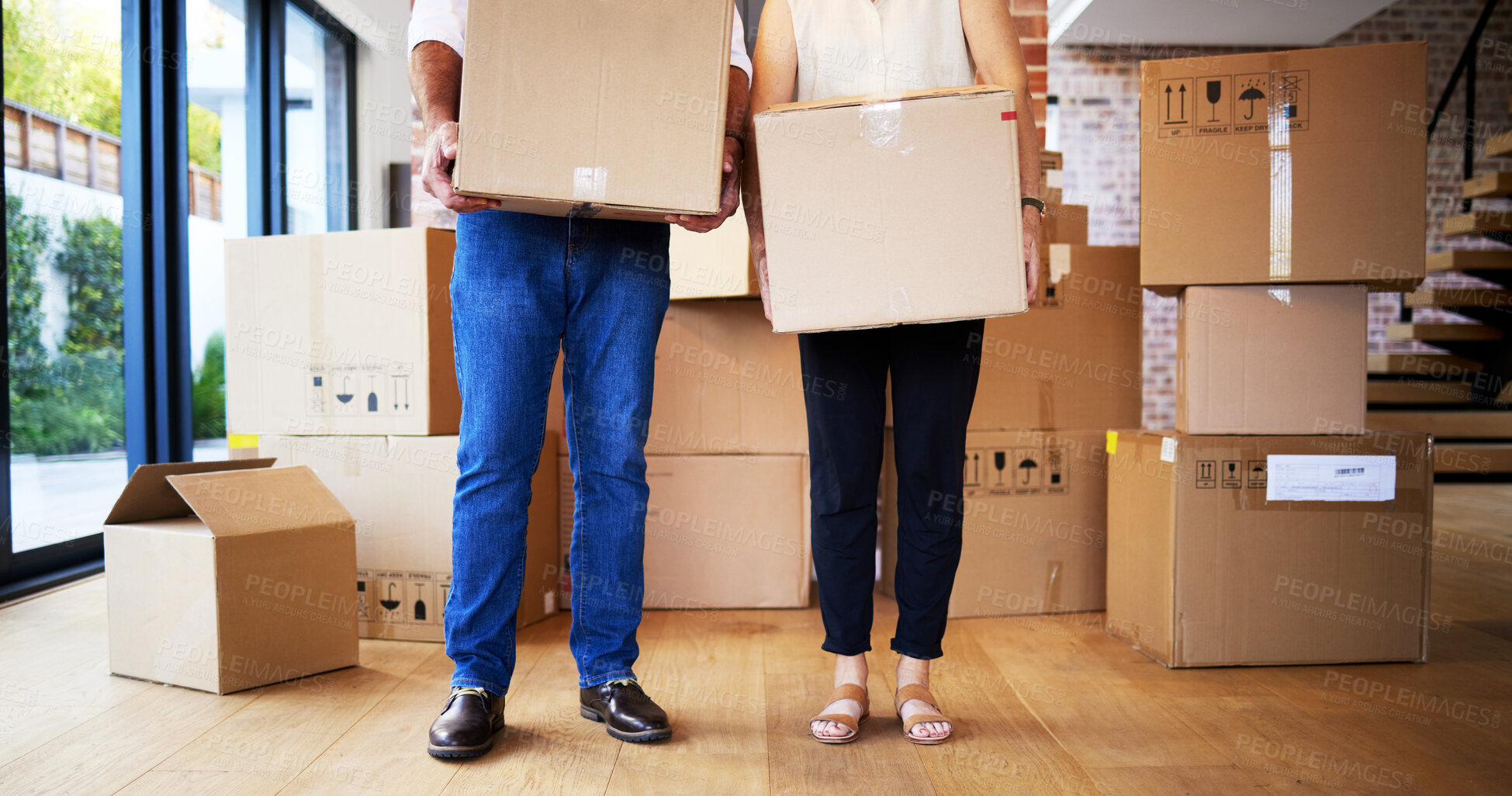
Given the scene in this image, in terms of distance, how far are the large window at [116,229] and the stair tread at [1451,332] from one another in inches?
202

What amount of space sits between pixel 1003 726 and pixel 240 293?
1.57m

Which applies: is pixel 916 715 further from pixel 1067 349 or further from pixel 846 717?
pixel 1067 349

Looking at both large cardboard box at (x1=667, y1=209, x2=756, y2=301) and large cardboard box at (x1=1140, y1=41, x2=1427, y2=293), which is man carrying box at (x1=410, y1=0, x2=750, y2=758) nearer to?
large cardboard box at (x1=667, y1=209, x2=756, y2=301)

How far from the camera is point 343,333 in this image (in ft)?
5.46

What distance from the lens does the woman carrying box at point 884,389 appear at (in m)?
1.16

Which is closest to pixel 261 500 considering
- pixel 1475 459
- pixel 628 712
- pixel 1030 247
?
pixel 628 712

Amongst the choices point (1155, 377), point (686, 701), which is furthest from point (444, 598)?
point (1155, 377)

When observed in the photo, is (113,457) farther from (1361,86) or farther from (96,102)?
(1361,86)

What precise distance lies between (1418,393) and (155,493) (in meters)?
5.06

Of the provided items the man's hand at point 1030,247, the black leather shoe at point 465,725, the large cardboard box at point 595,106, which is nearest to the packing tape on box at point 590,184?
the large cardboard box at point 595,106

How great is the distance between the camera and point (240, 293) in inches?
67.4

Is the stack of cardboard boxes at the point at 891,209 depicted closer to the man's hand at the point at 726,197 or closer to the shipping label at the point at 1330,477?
the man's hand at the point at 726,197

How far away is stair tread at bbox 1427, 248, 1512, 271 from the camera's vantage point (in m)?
4.10

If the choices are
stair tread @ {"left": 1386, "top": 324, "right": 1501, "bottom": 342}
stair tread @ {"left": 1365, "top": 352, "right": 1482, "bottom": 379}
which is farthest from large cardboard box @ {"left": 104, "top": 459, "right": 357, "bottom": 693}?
stair tread @ {"left": 1386, "top": 324, "right": 1501, "bottom": 342}
